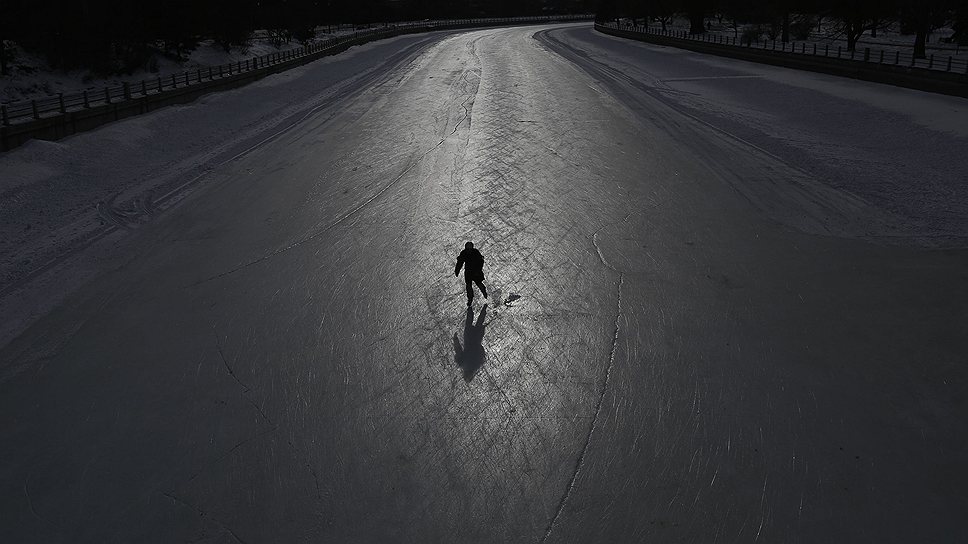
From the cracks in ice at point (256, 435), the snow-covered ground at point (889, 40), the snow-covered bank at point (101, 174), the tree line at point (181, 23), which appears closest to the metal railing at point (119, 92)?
the snow-covered bank at point (101, 174)

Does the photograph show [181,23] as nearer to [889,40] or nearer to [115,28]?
[115,28]

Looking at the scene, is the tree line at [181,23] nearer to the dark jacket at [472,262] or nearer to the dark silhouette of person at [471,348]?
the dark jacket at [472,262]

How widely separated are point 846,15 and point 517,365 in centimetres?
4220

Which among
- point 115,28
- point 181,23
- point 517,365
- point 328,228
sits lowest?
point 517,365

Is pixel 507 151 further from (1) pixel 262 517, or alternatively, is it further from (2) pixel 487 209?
(1) pixel 262 517

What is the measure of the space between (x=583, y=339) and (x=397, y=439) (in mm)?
3020

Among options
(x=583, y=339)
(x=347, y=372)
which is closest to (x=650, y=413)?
(x=583, y=339)

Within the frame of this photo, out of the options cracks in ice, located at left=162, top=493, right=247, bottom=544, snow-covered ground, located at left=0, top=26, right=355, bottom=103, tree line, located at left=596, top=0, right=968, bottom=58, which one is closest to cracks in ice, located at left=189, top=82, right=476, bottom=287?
cracks in ice, located at left=162, top=493, right=247, bottom=544

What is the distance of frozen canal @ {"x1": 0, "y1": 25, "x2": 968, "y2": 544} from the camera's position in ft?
21.5

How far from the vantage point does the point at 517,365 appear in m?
8.96

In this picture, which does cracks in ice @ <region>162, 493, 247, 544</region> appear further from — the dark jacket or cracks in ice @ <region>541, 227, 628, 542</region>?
the dark jacket

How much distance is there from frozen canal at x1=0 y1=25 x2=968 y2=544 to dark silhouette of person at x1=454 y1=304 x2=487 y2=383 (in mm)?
38

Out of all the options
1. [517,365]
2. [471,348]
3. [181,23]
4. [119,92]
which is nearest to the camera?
[517,365]

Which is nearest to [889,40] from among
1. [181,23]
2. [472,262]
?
Result: [181,23]
